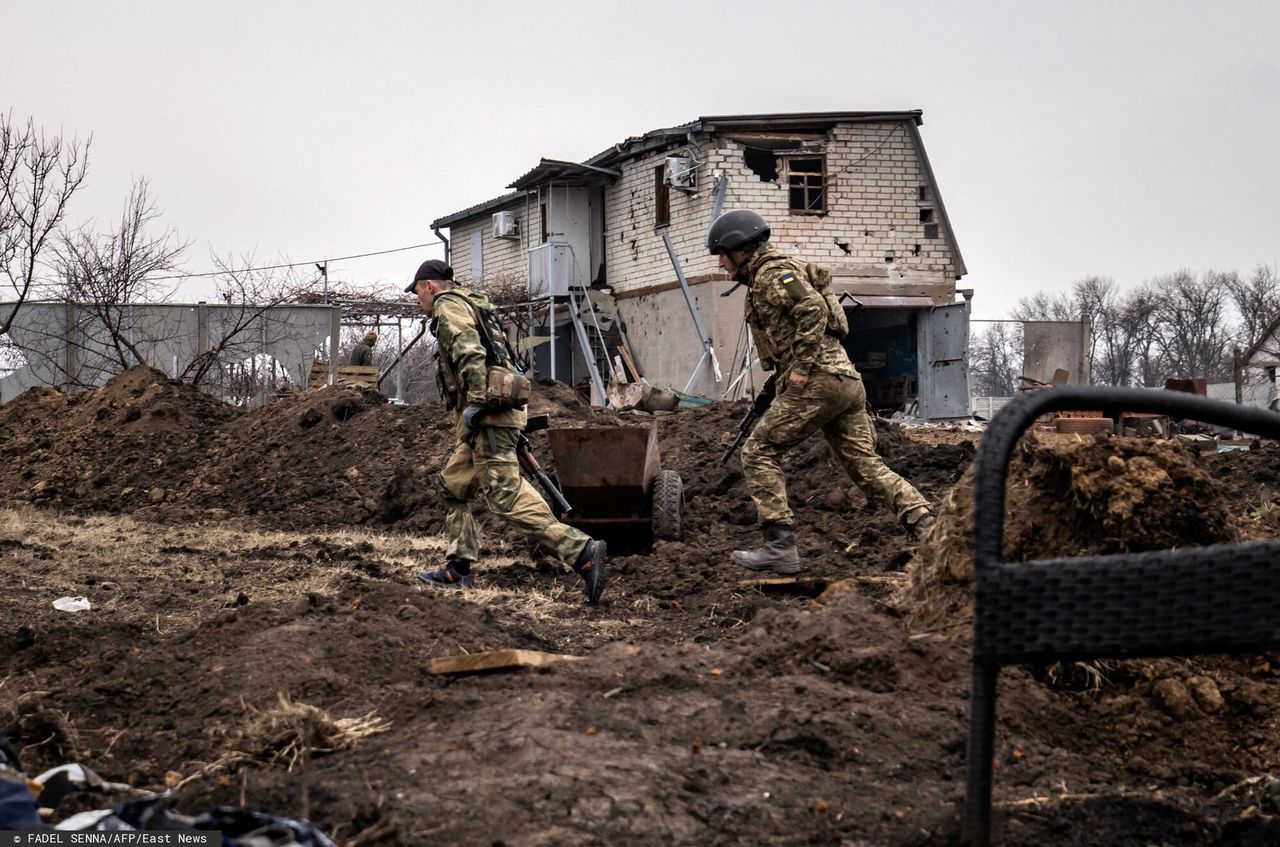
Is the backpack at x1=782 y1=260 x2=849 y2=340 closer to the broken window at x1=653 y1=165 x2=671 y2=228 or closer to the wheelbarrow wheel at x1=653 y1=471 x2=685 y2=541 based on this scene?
the wheelbarrow wheel at x1=653 y1=471 x2=685 y2=541

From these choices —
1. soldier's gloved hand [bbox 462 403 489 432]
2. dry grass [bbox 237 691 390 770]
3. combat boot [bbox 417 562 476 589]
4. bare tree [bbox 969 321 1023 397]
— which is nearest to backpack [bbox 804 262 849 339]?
soldier's gloved hand [bbox 462 403 489 432]

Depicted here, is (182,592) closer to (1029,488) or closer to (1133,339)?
(1029,488)

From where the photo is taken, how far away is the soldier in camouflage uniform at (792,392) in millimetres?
7098

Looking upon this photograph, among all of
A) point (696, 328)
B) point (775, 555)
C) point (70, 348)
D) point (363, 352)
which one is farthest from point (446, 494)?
point (696, 328)

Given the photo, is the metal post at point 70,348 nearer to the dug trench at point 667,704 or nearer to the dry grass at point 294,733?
the dug trench at point 667,704

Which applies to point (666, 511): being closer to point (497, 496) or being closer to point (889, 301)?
point (497, 496)

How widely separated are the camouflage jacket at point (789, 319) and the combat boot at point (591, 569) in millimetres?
1541

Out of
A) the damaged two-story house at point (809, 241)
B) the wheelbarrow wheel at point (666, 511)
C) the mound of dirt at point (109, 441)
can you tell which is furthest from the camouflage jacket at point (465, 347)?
the damaged two-story house at point (809, 241)

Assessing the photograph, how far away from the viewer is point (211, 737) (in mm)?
3570

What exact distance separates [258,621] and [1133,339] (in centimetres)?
6876

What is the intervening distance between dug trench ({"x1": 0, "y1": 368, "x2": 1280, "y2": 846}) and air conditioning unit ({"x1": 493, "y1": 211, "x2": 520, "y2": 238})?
24.9 m

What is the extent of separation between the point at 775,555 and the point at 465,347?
2.12m

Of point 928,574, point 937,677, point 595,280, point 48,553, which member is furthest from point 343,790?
point 595,280

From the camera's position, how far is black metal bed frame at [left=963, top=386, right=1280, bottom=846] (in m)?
2.10
